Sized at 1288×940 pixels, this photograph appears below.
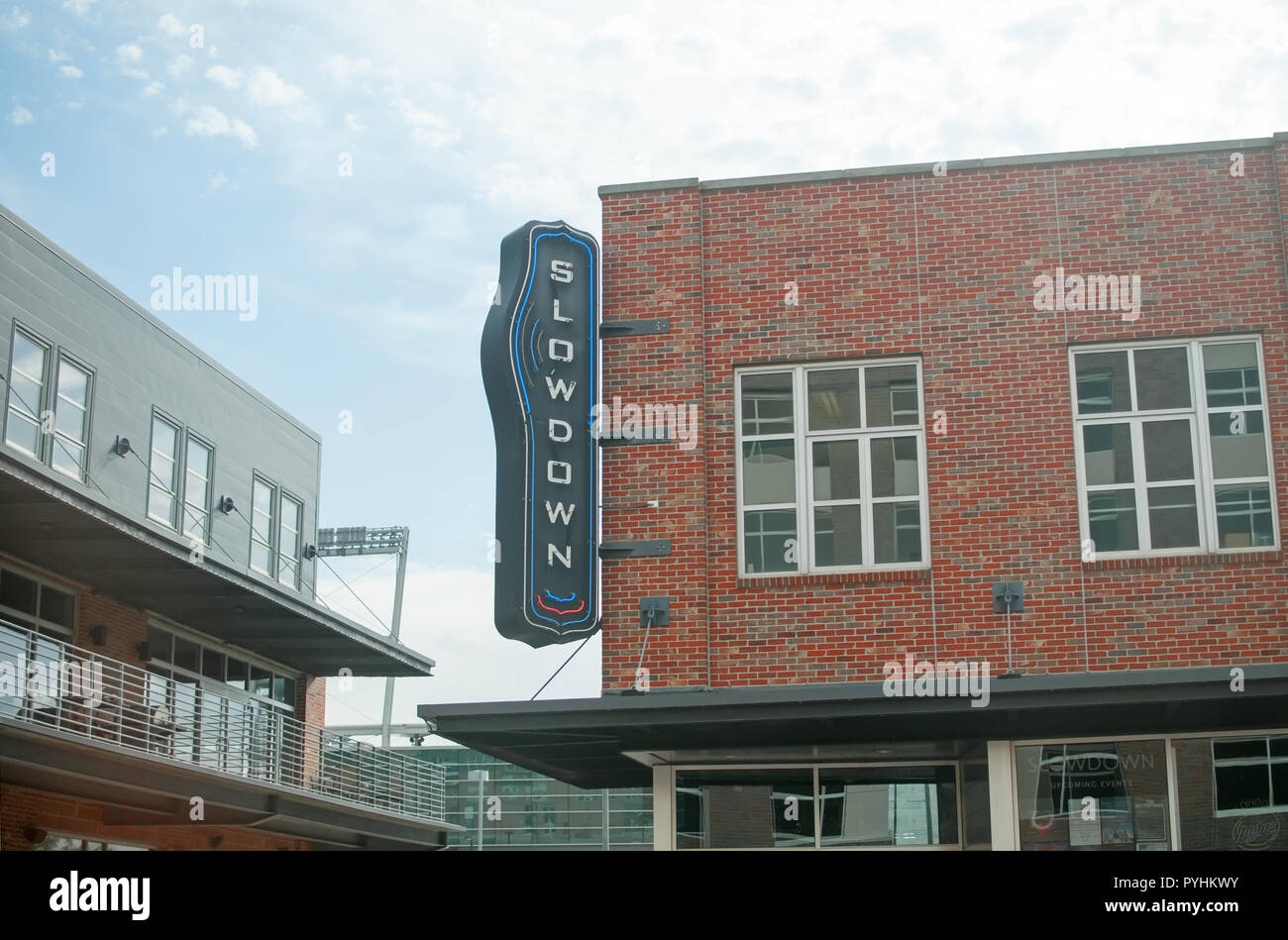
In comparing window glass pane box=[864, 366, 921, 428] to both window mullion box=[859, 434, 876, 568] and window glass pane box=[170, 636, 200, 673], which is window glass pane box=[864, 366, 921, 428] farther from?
window glass pane box=[170, 636, 200, 673]

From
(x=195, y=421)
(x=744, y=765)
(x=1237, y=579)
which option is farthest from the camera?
(x=195, y=421)

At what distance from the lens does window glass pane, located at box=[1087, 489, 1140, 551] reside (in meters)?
13.6

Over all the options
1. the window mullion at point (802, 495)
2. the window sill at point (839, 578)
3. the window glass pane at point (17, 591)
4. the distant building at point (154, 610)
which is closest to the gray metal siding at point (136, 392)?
the distant building at point (154, 610)

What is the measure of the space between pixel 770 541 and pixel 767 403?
1.43 metres

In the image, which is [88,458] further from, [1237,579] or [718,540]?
[1237,579]

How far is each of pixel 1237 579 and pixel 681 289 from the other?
6059mm

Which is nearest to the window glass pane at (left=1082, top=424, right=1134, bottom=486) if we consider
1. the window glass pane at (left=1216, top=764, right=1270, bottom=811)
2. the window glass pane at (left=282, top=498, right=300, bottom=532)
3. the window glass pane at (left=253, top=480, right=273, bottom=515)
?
the window glass pane at (left=1216, top=764, right=1270, bottom=811)

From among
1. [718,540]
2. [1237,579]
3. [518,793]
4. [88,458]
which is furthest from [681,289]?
[518,793]

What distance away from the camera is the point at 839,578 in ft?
45.3

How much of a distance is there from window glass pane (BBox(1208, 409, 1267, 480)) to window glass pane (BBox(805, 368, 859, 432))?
11.1 ft

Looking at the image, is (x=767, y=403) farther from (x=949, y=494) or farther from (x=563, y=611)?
(x=563, y=611)

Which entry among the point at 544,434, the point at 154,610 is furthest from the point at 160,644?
the point at 544,434

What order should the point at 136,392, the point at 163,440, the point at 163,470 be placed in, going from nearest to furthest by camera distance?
the point at 136,392, the point at 163,470, the point at 163,440
